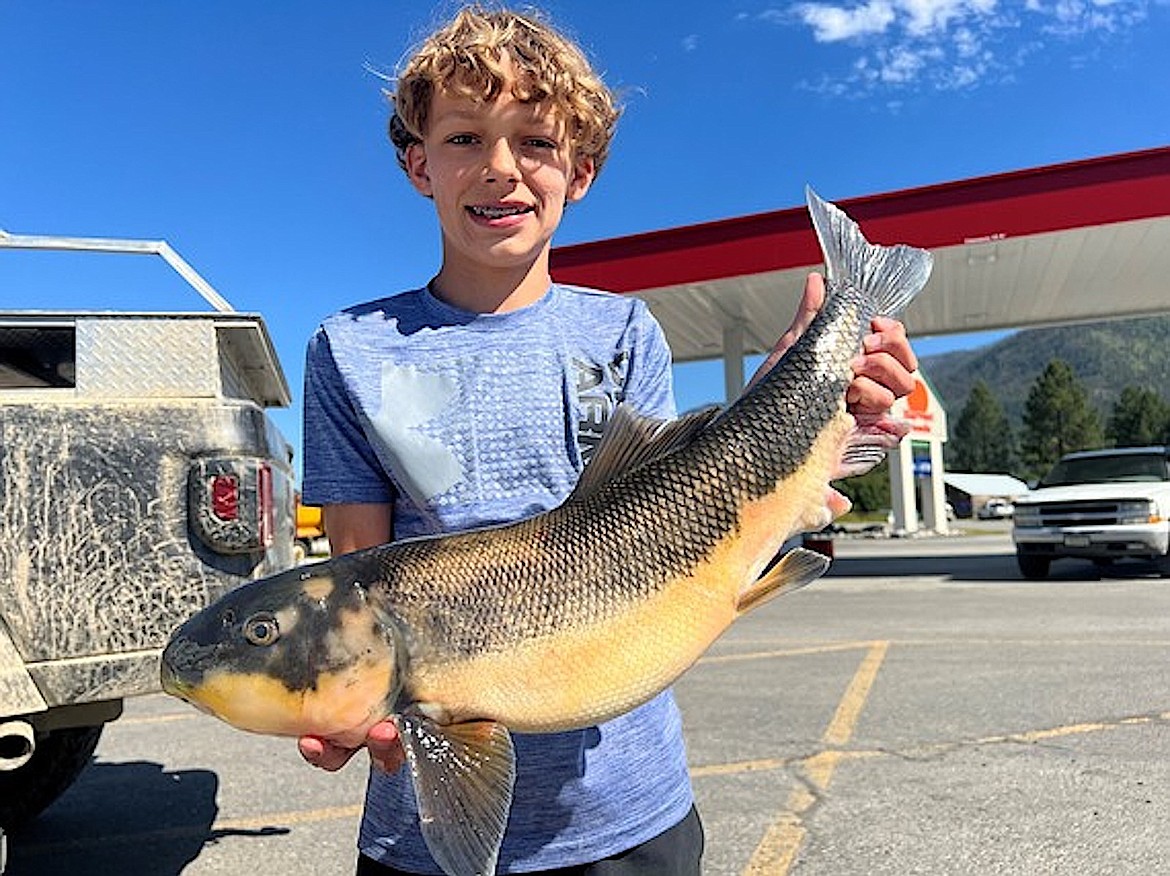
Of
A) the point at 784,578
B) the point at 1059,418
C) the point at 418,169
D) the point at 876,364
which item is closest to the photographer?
the point at 784,578

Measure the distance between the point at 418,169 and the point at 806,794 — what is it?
3.61 m

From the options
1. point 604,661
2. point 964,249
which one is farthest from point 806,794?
point 964,249

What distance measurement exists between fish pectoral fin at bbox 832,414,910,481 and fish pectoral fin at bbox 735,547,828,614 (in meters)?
0.15

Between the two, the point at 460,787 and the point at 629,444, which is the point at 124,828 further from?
the point at 629,444

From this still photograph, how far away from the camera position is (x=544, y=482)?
1884 millimetres

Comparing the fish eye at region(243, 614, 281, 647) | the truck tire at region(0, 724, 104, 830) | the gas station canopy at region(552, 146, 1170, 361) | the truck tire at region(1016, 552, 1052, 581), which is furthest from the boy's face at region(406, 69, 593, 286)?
the truck tire at region(1016, 552, 1052, 581)

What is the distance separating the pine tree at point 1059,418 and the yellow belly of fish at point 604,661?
8974cm

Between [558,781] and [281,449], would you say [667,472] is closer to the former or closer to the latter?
[558,781]

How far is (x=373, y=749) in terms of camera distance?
1.52 metres

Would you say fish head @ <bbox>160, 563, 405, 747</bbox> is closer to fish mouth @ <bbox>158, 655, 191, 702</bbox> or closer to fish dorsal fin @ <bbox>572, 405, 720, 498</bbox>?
fish mouth @ <bbox>158, 655, 191, 702</bbox>

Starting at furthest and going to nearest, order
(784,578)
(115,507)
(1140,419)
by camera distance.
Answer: (1140,419), (115,507), (784,578)

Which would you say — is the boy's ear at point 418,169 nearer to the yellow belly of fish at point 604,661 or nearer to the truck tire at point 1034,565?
the yellow belly of fish at point 604,661

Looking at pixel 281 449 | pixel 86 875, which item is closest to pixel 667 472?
pixel 281 449

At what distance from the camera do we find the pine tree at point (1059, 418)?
8444cm
